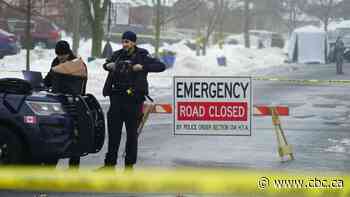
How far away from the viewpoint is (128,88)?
907 centimetres

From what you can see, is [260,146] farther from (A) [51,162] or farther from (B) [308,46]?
(B) [308,46]

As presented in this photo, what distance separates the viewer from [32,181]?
Result: 850 centimetres

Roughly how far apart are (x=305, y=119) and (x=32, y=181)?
30.2 feet

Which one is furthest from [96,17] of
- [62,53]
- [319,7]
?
[319,7]

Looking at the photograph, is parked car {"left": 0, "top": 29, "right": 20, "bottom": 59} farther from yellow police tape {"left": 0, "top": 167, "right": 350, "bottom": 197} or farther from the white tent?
yellow police tape {"left": 0, "top": 167, "right": 350, "bottom": 197}

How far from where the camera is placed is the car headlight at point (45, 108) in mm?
8703

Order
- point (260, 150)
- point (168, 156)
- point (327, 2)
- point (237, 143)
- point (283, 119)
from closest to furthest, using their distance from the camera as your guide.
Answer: point (168, 156) → point (260, 150) → point (237, 143) → point (283, 119) → point (327, 2)

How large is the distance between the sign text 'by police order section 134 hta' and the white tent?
123 feet

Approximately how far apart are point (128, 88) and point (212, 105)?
1.48 meters

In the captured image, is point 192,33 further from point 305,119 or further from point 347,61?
point 305,119

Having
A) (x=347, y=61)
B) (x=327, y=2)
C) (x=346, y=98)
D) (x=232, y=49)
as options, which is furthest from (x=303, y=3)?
(x=346, y=98)

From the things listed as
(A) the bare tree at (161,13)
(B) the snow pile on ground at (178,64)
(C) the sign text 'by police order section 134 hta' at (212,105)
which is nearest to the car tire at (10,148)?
(C) the sign text 'by police order section 134 hta' at (212,105)

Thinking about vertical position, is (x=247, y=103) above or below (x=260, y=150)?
above

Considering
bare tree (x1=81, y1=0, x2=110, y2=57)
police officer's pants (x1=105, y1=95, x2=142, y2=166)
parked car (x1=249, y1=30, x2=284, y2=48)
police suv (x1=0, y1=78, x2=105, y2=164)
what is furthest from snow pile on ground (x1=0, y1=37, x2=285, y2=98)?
parked car (x1=249, y1=30, x2=284, y2=48)
